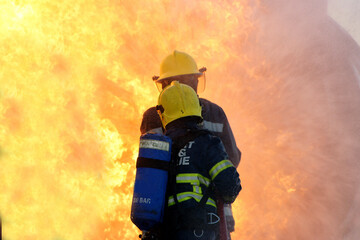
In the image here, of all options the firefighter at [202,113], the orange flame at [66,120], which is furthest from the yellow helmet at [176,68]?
the orange flame at [66,120]

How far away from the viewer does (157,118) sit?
4.11 m

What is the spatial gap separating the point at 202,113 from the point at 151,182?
4.17ft

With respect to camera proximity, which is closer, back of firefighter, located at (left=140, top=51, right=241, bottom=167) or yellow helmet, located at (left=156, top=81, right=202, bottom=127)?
yellow helmet, located at (left=156, top=81, right=202, bottom=127)

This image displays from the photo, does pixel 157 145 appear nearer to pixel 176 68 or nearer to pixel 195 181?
pixel 195 181

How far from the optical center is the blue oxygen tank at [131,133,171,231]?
112 inches

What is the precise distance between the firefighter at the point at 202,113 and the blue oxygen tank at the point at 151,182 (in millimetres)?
885

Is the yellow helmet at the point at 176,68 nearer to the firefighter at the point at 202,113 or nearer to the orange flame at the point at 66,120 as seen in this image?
the firefighter at the point at 202,113

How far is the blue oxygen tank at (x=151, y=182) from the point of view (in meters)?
2.84

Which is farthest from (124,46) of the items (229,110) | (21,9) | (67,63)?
(229,110)

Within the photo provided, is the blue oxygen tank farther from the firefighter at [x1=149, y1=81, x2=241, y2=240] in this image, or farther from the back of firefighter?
the back of firefighter

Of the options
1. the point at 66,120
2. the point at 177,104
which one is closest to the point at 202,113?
the point at 177,104

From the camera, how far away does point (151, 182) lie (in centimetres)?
288

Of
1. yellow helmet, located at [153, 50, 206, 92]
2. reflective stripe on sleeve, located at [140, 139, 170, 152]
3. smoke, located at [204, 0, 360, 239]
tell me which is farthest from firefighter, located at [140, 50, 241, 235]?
smoke, located at [204, 0, 360, 239]

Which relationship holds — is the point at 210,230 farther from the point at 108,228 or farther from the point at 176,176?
the point at 108,228
